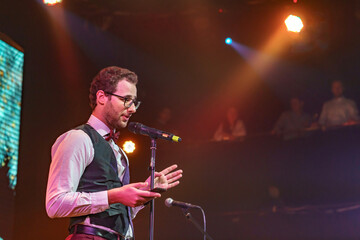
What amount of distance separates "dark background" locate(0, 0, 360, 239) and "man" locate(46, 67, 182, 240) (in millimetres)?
3731

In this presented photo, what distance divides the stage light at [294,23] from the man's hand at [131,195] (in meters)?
5.67

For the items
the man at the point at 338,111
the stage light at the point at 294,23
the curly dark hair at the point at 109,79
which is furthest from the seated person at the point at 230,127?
the curly dark hair at the point at 109,79

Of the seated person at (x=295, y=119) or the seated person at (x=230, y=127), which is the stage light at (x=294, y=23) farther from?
the seated person at (x=230, y=127)

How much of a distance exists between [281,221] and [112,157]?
4145 millimetres

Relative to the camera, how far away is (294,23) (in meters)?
7.21

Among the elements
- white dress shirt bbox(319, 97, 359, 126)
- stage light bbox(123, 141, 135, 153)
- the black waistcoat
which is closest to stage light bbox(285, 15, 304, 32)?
white dress shirt bbox(319, 97, 359, 126)

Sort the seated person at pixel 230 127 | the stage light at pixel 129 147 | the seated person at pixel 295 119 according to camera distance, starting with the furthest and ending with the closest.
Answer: the seated person at pixel 230 127 < the seated person at pixel 295 119 < the stage light at pixel 129 147

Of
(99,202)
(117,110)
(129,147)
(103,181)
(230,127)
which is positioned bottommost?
(99,202)

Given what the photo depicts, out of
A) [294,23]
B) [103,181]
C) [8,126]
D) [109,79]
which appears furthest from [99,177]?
[294,23]

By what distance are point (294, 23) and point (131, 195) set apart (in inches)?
227

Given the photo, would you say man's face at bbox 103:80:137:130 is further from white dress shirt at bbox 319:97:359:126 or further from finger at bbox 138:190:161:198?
white dress shirt at bbox 319:97:359:126

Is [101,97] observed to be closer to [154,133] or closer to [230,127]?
[154,133]

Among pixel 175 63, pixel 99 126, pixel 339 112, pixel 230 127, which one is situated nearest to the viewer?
pixel 99 126

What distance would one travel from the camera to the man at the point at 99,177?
2.16m
